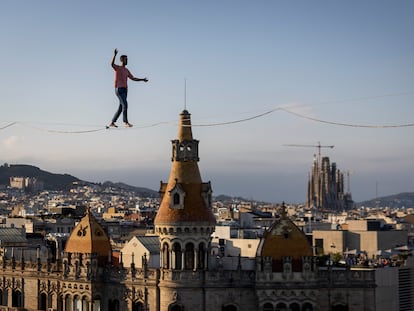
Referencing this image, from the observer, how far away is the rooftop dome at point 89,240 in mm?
81875

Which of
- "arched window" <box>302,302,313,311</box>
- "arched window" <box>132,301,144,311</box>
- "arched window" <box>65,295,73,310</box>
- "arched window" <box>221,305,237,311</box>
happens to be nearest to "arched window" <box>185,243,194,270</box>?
"arched window" <box>221,305,237,311</box>

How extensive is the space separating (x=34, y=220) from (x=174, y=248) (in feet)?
231

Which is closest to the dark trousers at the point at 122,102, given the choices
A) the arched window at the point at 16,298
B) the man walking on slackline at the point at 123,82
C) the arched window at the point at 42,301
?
the man walking on slackline at the point at 123,82

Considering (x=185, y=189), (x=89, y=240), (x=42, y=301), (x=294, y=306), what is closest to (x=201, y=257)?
(x=185, y=189)

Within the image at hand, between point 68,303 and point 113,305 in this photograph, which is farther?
point 68,303

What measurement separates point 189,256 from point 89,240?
363 inches

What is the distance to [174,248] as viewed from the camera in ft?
252

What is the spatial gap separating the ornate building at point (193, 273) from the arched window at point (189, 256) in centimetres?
8

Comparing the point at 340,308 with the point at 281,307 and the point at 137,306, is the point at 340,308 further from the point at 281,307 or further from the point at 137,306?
the point at 137,306

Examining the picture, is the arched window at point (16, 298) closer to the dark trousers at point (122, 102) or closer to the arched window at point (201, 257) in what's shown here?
the arched window at point (201, 257)

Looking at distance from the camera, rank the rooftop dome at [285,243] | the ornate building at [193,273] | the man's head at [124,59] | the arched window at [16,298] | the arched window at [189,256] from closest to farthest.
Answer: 1. the man's head at [124,59]
2. the rooftop dome at [285,243]
3. the ornate building at [193,273]
4. the arched window at [189,256]
5. the arched window at [16,298]

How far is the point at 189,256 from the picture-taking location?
7738 cm

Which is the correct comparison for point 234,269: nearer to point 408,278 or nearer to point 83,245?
point 83,245

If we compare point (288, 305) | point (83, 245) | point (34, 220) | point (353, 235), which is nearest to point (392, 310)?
point (288, 305)
